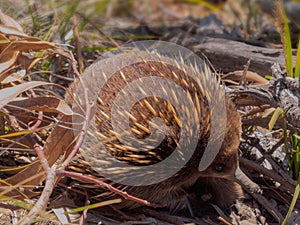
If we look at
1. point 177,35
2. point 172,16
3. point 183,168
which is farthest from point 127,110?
point 172,16

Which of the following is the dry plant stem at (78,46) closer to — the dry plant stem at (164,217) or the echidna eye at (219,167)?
the dry plant stem at (164,217)

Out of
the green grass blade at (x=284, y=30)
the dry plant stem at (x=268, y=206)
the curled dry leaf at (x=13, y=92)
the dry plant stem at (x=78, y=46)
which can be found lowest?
the dry plant stem at (x=268, y=206)

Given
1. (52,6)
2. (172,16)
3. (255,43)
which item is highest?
(52,6)

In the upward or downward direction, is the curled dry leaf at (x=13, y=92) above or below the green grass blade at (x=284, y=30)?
below

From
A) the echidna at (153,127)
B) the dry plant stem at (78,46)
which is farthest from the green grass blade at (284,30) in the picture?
the dry plant stem at (78,46)

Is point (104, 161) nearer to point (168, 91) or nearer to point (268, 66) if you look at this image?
point (168, 91)

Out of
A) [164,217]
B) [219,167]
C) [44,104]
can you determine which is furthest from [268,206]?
[44,104]

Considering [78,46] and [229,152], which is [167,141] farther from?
[78,46]

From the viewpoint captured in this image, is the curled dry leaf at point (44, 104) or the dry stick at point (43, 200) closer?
the dry stick at point (43, 200)

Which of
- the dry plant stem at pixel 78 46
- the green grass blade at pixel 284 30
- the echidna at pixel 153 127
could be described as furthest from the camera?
the dry plant stem at pixel 78 46
